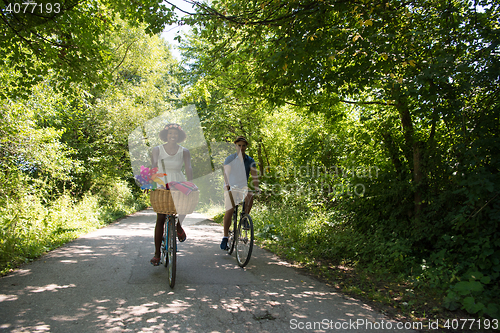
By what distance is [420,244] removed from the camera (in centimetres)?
507

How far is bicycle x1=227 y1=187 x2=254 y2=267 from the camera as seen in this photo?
525 centimetres

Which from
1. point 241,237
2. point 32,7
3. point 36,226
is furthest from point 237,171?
point 36,226

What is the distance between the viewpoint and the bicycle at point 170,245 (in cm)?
405

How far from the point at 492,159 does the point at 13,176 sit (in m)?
→ 9.53

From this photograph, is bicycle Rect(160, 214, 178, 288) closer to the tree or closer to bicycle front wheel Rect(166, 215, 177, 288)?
bicycle front wheel Rect(166, 215, 177, 288)

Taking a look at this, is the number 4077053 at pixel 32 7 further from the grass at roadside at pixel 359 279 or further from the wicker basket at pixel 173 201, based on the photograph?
the grass at roadside at pixel 359 279

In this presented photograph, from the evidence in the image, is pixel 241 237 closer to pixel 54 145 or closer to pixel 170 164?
pixel 170 164

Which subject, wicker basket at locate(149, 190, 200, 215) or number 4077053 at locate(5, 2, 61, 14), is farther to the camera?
number 4077053 at locate(5, 2, 61, 14)

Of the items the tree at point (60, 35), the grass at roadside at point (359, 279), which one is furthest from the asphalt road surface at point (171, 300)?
the tree at point (60, 35)

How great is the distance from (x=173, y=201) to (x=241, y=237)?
2.03 meters

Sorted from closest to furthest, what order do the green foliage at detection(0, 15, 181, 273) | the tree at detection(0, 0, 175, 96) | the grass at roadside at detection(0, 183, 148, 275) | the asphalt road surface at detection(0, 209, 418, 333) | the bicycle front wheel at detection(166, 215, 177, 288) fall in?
the asphalt road surface at detection(0, 209, 418, 333) → the bicycle front wheel at detection(166, 215, 177, 288) → the tree at detection(0, 0, 175, 96) → the grass at roadside at detection(0, 183, 148, 275) → the green foliage at detection(0, 15, 181, 273)

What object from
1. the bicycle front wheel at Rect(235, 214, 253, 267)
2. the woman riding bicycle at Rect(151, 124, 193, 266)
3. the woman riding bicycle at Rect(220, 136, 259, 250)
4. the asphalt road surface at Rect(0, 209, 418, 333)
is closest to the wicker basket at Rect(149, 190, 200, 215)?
the woman riding bicycle at Rect(151, 124, 193, 266)

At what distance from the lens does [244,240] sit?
5.55 m

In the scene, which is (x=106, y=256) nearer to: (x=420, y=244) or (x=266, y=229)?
(x=266, y=229)
